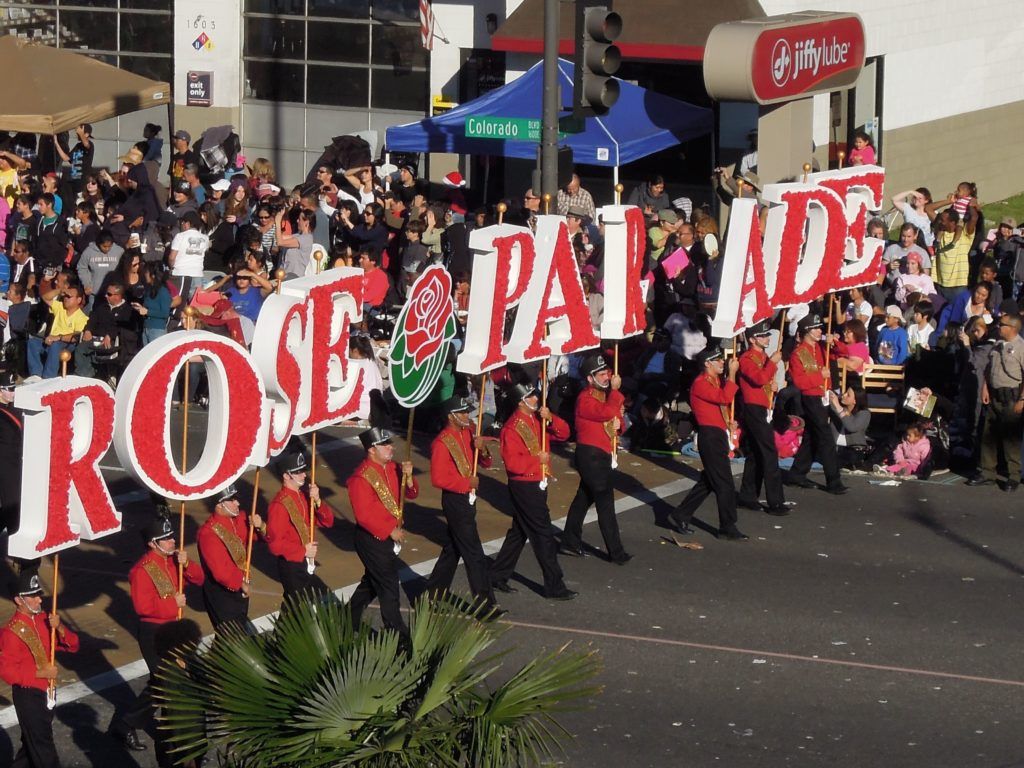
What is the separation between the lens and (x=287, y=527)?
12883 mm

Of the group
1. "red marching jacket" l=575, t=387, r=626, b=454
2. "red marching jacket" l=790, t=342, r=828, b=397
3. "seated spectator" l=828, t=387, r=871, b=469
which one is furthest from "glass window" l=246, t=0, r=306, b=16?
"red marching jacket" l=575, t=387, r=626, b=454

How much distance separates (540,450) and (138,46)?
17.9 meters

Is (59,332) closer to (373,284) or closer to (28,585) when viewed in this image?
(373,284)

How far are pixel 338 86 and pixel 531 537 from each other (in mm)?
16213

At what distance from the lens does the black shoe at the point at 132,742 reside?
11391 mm

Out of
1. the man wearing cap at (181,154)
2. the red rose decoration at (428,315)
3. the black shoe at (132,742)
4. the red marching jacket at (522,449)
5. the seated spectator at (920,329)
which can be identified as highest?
the man wearing cap at (181,154)

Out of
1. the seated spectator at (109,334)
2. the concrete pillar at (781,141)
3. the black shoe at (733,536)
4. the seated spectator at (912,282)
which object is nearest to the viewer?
the black shoe at (733,536)

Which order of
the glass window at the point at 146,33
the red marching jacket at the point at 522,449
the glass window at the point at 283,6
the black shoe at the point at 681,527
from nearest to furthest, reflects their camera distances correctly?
the red marching jacket at the point at 522,449 → the black shoe at the point at 681,527 → the glass window at the point at 283,6 → the glass window at the point at 146,33

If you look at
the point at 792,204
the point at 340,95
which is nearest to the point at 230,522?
the point at 792,204

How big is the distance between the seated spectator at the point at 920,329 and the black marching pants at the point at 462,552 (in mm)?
6583

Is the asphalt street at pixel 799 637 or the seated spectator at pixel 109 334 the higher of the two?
the seated spectator at pixel 109 334

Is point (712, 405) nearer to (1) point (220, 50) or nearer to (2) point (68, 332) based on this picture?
(2) point (68, 332)

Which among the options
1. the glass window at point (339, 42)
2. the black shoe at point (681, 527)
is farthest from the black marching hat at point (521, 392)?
the glass window at point (339, 42)

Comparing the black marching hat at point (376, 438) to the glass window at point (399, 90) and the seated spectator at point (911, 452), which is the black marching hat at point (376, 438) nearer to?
the seated spectator at point (911, 452)
